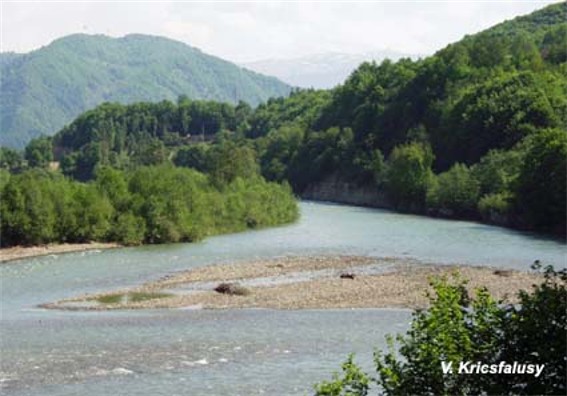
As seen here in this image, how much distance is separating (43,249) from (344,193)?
86.9 m

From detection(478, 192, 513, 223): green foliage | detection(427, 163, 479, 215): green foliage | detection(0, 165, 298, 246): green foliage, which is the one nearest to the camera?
detection(0, 165, 298, 246): green foliage

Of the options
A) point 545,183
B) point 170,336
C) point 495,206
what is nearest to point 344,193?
point 495,206

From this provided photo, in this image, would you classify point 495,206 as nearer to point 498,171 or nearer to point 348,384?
point 498,171

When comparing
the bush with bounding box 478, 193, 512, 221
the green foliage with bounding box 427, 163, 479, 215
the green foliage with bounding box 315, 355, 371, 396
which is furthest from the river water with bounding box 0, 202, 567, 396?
the green foliage with bounding box 427, 163, 479, 215

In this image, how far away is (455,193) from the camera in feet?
374

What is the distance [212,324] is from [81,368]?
31.8 ft

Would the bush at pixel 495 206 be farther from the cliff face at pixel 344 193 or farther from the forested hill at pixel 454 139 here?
the cliff face at pixel 344 193

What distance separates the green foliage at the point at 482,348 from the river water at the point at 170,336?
43.8 feet

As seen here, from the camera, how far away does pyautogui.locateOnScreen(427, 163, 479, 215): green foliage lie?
364 feet

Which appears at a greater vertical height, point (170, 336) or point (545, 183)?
point (545, 183)

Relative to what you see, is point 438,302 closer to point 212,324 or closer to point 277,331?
point 277,331

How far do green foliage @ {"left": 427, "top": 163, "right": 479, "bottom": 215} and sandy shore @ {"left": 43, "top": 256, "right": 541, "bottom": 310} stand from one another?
48020 millimetres

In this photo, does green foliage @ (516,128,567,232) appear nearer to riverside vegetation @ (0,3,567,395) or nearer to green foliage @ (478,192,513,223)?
riverside vegetation @ (0,3,567,395)

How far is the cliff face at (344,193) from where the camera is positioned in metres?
145
